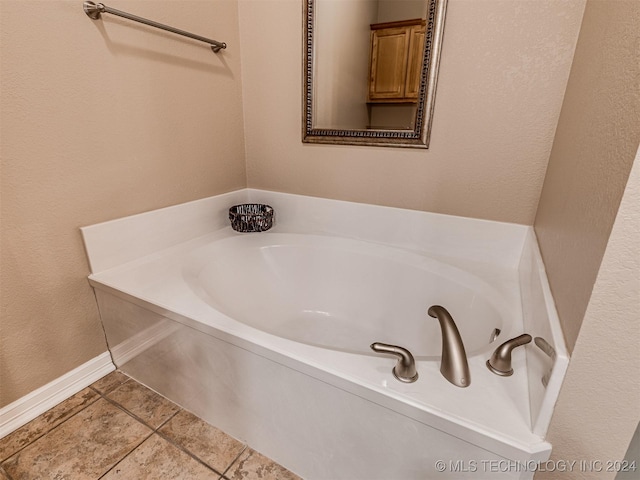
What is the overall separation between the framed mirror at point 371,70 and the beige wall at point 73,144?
53cm

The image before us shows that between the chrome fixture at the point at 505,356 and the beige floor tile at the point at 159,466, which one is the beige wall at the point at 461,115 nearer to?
the chrome fixture at the point at 505,356

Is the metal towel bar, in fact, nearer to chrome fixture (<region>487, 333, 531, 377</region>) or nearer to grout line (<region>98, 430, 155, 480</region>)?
grout line (<region>98, 430, 155, 480</region>)

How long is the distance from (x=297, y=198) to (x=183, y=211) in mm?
595

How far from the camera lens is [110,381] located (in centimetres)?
135

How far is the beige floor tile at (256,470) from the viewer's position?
39.3 inches

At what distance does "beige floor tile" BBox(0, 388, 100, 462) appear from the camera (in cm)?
108

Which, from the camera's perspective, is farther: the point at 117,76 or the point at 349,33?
the point at 349,33

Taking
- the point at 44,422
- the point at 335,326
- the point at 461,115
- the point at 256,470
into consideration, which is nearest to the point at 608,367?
the point at 256,470

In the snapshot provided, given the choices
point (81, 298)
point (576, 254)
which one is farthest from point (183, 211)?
point (576, 254)

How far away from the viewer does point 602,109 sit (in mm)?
667

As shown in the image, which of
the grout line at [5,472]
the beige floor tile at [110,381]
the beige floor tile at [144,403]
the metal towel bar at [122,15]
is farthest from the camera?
the beige floor tile at [110,381]

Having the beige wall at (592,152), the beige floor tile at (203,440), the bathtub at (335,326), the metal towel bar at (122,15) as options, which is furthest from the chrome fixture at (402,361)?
the metal towel bar at (122,15)

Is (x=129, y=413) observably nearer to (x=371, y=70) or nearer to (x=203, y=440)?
(x=203, y=440)

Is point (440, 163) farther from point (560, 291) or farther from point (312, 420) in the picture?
point (312, 420)
